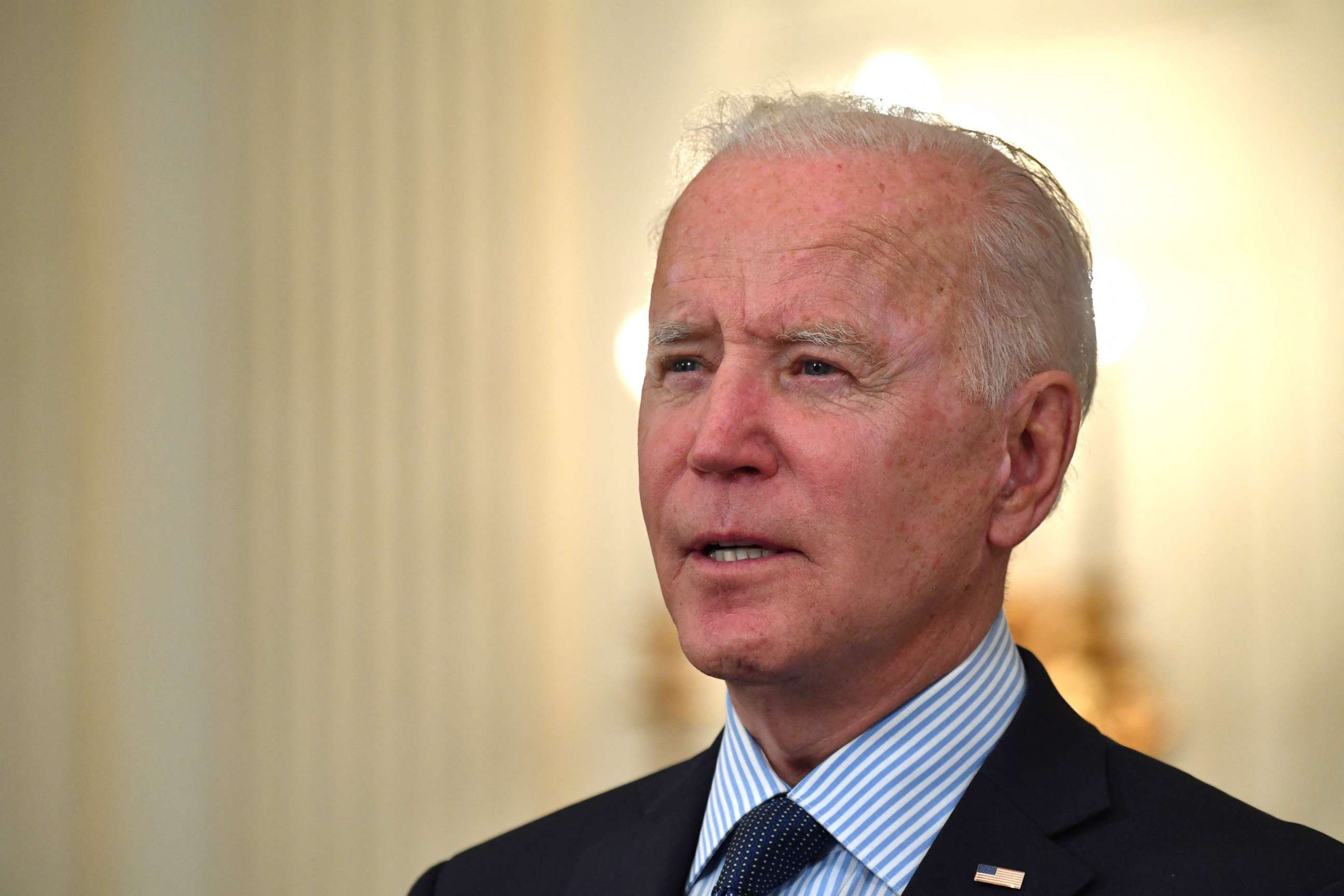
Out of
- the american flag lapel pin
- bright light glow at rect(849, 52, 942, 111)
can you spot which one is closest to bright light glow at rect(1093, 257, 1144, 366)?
bright light glow at rect(849, 52, 942, 111)

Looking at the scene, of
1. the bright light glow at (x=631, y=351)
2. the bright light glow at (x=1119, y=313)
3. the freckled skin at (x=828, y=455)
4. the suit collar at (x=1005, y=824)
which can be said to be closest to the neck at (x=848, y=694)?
the freckled skin at (x=828, y=455)

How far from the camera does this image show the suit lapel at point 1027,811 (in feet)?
5.10

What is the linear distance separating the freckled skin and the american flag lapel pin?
0.24m

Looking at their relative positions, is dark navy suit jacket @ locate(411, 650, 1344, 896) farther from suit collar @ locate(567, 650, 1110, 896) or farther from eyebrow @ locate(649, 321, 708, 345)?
eyebrow @ locate(649, 321, 708, 345)

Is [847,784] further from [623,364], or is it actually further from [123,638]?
[123,638]

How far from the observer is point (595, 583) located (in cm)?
443

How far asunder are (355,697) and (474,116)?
2001 millimetres

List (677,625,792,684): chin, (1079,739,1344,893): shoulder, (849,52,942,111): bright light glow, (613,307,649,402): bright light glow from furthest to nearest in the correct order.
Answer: (613,307,649,402): bright light glow < (849,52,942,111): bright light glow < (677,625,792,684): chin < (1079,739,1344,893): shoulder

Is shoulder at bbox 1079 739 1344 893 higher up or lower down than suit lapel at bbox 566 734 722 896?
higher up

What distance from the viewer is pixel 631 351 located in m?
4.55

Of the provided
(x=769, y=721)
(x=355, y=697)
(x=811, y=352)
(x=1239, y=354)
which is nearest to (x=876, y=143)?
(x=811, y=352)

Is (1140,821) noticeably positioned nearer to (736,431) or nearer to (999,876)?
(999,876)

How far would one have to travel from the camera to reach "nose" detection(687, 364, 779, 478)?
163 cm

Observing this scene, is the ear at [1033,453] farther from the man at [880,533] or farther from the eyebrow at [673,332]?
the eyebrow at [673,332]
